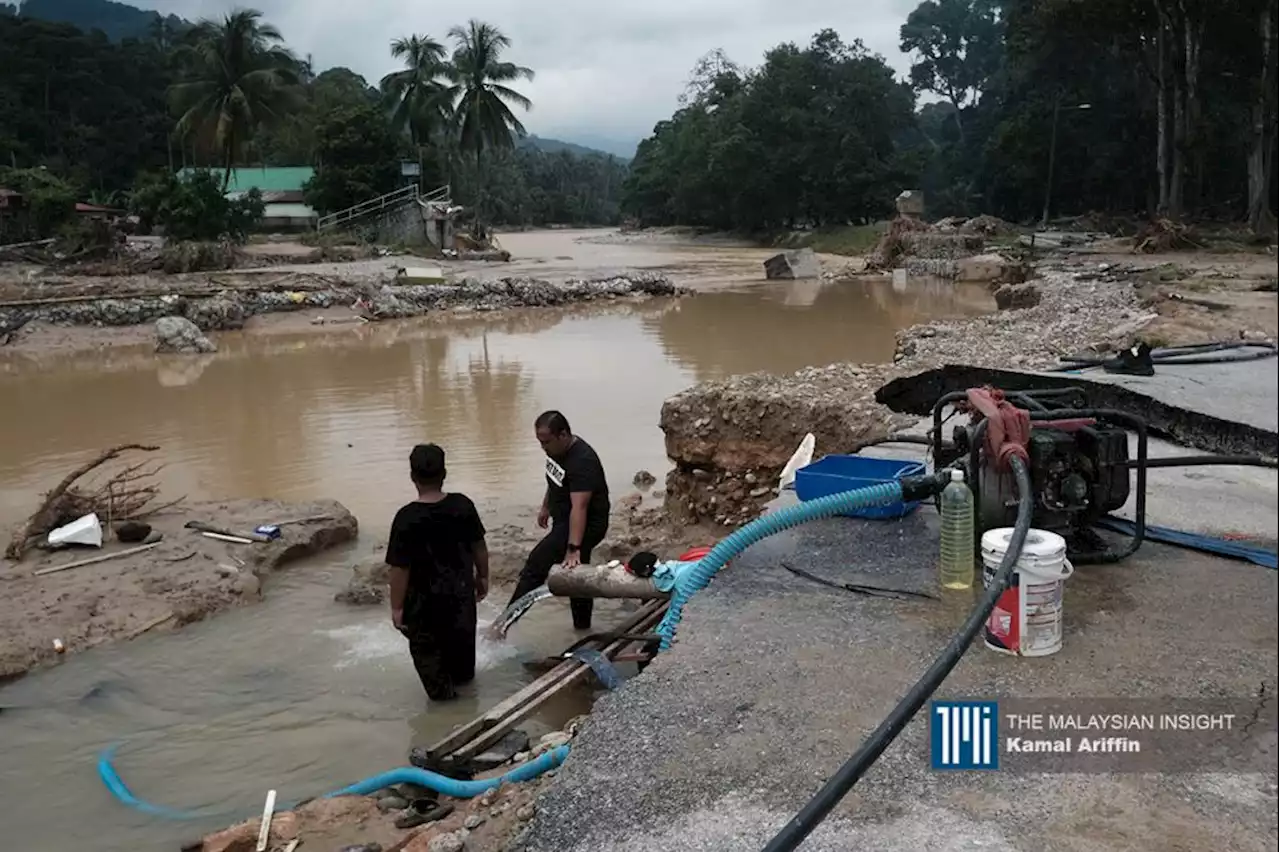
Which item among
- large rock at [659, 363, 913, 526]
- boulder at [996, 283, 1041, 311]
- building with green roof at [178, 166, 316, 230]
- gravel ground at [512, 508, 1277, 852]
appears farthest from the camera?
building with green roof at [178, 166, 316, 230]

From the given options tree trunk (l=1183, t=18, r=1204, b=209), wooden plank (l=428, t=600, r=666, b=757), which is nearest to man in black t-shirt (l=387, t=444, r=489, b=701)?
wooden plank (l=428, t=600, r=666, b=757)

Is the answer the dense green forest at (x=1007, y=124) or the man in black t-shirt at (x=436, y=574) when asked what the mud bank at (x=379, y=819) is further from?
the dense green forest at (x=1007, y=124)

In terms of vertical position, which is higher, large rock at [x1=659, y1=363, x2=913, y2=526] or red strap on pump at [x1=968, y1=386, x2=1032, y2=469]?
red strap on pump at [x1=968, y1=386, x2=1032, y2=469]

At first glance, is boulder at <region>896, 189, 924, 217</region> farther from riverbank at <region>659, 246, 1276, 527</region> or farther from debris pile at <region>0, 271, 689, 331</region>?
riverbank at <region>659, 246, 1276, 527</region>

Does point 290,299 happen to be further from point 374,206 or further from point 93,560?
point 374,206

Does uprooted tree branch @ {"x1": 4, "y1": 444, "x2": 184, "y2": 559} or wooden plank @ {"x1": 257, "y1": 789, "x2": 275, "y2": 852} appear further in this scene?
uprooted tree branch @ {"x1": 4, "y1": 444, "x2": 184, "y2": 559}

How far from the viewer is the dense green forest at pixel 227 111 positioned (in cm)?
4450

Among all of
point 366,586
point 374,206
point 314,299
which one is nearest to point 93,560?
point 366,586

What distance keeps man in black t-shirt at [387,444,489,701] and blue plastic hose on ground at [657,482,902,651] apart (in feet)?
4.73

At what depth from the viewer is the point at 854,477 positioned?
5176mm

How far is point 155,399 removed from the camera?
1717cm

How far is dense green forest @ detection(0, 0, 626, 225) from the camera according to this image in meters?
Result: 44.5

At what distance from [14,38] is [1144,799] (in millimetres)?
70256

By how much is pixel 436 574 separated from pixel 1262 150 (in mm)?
36033
